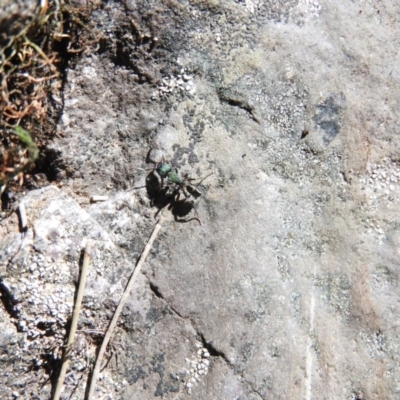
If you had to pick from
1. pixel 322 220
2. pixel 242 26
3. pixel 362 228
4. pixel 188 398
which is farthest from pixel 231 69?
pixel 188 398

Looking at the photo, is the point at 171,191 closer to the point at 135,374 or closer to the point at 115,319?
the point at 115,319

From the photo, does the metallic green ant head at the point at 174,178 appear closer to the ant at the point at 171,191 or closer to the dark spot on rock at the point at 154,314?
the ant at the point at 171,191

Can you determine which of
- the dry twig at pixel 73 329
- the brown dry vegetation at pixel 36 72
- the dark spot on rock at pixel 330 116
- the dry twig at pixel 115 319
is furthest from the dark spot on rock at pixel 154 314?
the dark spot on rock at pixel 330 116

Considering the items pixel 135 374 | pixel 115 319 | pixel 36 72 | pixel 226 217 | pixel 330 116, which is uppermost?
pixel 330 116

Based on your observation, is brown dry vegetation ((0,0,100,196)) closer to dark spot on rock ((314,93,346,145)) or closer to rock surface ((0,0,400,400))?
rock surface ((0,0,400,400))

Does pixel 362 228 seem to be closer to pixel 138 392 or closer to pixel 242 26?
pixel 242 26

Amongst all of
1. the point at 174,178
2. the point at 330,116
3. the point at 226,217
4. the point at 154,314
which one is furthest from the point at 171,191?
the point at 330,116

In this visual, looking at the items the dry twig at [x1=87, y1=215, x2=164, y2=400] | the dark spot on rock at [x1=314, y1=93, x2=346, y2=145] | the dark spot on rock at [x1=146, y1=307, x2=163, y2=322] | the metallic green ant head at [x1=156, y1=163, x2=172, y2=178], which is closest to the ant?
the metallic green ant head at [x1=156, y1=163, x2=172, y2=178]
